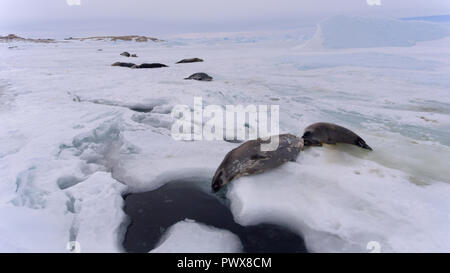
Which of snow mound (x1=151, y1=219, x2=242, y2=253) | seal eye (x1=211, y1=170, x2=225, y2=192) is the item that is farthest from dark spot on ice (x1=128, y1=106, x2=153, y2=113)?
snow mound (x1=151, y1=219, x2=242, y2=253)

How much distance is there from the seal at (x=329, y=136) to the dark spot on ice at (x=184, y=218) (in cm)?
213

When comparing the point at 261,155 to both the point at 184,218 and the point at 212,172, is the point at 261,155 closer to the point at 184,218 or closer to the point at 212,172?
the point at 212,172

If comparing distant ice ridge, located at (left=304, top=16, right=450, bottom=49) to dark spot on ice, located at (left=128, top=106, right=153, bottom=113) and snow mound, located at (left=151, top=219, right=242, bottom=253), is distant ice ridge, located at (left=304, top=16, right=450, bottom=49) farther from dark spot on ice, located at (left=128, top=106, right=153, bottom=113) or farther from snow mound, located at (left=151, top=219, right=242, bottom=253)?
snow mound, located at (left=151, top=219, right=242, bottom=253)

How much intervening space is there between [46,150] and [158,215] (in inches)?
83.0

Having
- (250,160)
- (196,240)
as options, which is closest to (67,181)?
(196,240)

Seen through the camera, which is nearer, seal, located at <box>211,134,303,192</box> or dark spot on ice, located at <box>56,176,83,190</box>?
dark spot on ice, located at <box>56,176,83,190</box>

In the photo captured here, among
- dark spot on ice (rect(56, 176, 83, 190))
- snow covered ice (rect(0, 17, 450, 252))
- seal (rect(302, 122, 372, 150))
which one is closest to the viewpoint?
snow covered ice (rect(0, 17, 450, 252))

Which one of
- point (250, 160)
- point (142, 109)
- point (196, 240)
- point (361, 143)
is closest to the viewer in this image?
point (196, 240)

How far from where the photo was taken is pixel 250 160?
3469 mm

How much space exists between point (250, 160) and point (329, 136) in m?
1.74

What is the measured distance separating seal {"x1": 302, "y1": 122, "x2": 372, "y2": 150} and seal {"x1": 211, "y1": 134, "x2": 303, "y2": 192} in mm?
660

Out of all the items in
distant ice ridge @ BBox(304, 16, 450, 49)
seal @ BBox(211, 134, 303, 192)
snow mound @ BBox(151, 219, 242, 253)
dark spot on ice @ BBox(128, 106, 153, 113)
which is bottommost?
snow mound @ BBox(151, 219, 242, 253)

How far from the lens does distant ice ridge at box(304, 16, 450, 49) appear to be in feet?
77.0
